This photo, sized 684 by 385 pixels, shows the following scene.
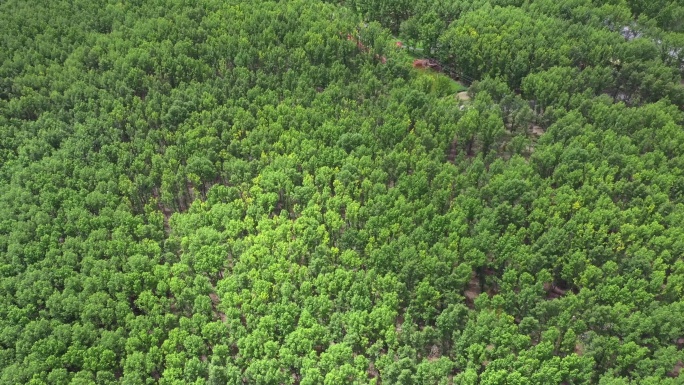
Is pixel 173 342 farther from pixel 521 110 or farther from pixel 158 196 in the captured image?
pixel 521 110

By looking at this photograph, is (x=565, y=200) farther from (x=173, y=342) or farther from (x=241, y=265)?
(x=173, y=342)

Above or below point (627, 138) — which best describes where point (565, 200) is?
below

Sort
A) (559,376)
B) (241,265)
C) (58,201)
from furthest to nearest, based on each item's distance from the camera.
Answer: (58,201), (241,265), (559,376)

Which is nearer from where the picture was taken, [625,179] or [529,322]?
[529,322]

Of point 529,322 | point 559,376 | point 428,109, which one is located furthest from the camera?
point 428,109

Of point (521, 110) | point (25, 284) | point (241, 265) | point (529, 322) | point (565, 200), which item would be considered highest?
point (521, 110)

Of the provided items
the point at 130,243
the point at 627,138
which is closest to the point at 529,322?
the point at 627,138
